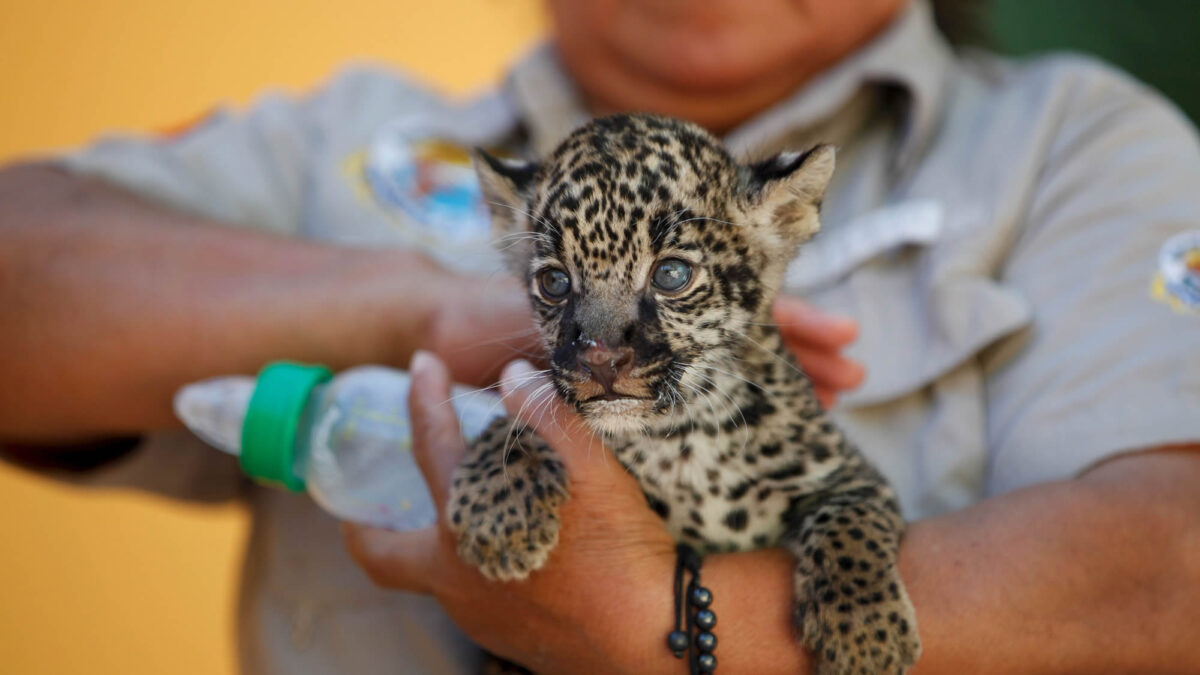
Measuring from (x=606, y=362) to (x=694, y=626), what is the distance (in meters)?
0.61

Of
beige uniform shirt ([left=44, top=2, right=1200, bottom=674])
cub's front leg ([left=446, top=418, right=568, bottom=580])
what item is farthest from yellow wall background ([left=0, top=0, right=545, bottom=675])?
cub's front leg ([left=446, top=418, right=568, bottom=580])

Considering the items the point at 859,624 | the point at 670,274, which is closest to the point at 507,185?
the point at 670,274

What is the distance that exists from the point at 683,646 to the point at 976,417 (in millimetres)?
1146

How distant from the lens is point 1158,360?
2.15 metres

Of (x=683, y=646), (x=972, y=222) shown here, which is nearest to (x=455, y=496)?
(x=683, y=646)

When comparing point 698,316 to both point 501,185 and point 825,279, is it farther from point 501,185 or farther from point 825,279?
point 825,279

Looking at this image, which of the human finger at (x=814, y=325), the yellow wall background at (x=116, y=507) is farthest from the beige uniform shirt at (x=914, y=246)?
the yellow wall background at (x=116, y=507)

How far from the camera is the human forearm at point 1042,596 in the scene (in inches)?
72.4

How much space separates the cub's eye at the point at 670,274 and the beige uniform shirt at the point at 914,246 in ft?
3.26

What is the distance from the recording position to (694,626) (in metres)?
1.84

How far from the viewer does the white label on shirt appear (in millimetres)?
2619

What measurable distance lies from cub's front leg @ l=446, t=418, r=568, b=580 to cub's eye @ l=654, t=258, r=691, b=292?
439mm

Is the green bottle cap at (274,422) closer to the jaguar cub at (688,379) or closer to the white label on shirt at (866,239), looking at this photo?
the jaguar cub at (688,379)

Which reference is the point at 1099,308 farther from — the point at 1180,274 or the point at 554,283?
the point at 554,283
